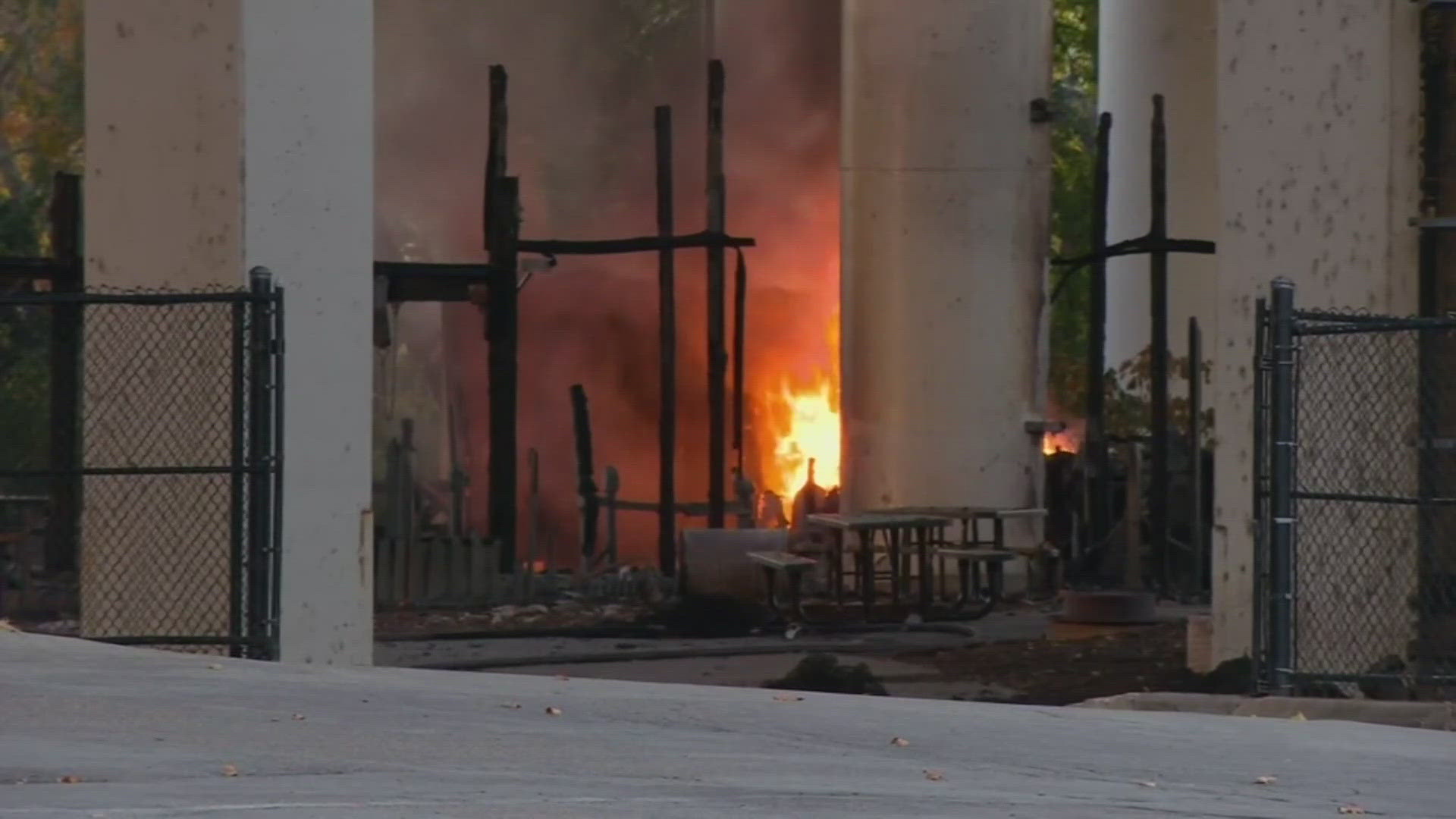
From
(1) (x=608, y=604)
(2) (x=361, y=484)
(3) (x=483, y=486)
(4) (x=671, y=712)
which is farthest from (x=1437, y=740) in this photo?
(3) (x=483, y=486)

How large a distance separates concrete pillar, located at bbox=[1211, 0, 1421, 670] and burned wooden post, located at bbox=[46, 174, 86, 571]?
953cm

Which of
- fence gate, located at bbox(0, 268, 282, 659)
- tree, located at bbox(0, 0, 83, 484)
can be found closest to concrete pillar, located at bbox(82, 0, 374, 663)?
fence gate, located at bbox(0, 268, 282, 659)

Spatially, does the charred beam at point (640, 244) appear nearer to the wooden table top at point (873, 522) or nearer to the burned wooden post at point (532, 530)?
the burned wooden post at point (532, 530)

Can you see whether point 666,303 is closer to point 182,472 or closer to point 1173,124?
point 1173,124

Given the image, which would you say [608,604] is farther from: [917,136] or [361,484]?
[361,484]

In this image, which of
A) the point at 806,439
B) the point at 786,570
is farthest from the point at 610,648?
the point at 806,439

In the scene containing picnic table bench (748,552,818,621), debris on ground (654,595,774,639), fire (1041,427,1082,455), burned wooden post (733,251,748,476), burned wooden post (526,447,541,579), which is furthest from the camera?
fire (1041,427,1082,455)

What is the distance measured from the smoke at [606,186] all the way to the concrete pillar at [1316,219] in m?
14.0

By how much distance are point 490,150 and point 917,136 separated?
408cm

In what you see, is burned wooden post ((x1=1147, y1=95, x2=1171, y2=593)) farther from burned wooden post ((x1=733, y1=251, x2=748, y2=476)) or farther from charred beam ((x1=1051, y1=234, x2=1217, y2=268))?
burned wooden post ((x1=733, y1=251, x2=748, y2=476))

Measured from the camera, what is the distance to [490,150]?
80.6ft

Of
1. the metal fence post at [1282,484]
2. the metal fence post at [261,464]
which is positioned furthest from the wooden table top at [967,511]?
the metal fence post at [261,464]

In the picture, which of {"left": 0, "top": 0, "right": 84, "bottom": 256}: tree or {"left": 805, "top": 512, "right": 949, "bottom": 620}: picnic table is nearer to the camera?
{"left": 805, "top": 512, "right": 949, "bottom": 620}: picnic table

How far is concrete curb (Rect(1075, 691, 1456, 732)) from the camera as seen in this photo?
12.0 m
